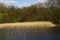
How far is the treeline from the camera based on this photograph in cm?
3676

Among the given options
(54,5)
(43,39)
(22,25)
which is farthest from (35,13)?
(43,39)

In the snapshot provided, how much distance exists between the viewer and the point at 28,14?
4056cm

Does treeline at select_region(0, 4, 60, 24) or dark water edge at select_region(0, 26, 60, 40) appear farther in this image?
treeline at select_region(0, 4, 60, 24)

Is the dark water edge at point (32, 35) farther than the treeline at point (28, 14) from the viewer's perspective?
No

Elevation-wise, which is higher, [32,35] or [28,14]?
[32,35]

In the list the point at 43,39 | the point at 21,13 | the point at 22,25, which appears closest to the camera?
the point at 43,39

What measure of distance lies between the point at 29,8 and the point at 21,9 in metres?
1.57

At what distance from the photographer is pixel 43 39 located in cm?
1894

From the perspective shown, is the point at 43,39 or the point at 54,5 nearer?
the point at 43,39

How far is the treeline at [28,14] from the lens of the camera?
36756 millimetres

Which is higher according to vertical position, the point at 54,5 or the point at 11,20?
the point at 54,5

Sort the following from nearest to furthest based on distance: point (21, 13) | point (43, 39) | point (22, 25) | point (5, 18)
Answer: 1. point (43, 39)
2. point (22, 25)
3. point (5, 18)
4. point (21, 13)

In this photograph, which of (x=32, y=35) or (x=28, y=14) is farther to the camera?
(x=28, y=14)

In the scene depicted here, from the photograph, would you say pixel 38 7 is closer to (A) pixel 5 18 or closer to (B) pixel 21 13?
(B) pixel 21 13
